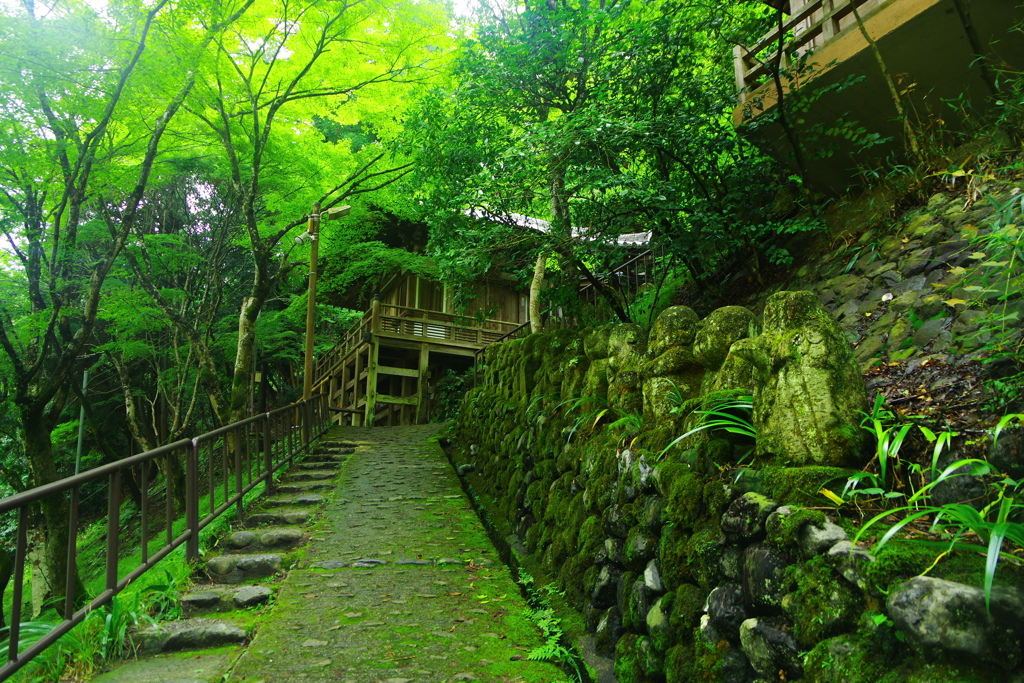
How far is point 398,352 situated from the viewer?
21500mm

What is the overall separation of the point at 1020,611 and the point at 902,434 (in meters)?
0.71

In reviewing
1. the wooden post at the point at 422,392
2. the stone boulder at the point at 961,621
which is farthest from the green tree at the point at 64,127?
the wooden post at the point at 422,392

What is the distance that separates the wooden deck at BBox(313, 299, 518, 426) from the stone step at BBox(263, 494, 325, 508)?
10138mm

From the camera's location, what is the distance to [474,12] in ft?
29.3

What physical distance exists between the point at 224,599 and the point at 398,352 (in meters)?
17.2

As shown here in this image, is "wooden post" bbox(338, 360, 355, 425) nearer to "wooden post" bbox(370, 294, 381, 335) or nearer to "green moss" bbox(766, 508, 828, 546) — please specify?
"wooden post" bbox(370, 294, 381, 335)

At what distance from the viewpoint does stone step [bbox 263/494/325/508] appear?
277 inches

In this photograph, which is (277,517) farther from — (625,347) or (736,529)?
(736,529)

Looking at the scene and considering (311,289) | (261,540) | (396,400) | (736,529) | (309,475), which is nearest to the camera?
(736,529)

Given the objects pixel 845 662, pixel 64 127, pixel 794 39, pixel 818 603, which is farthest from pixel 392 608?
pixel 64 127

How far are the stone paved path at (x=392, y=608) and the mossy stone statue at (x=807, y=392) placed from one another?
1.92m

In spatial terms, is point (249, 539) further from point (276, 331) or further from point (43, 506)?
point (276, 331)

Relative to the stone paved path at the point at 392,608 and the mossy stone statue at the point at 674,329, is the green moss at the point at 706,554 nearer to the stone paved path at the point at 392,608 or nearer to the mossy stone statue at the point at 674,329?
the stone paved path at the point at 392,608

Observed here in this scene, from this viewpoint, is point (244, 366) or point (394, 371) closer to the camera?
point (244, 366)
